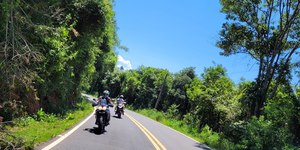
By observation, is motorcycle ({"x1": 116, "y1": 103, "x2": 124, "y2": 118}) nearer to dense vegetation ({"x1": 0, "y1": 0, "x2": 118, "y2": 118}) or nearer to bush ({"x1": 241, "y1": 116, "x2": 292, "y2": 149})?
dense vegetation ({"x1": 0, "y1": 0, "x2": 118, "y2": 118})

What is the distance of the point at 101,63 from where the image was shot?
126ft

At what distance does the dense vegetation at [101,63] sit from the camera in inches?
356

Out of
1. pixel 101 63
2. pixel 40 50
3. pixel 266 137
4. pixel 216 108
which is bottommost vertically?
pixel 266 137


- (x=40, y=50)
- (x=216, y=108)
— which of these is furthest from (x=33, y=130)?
(x=216, y=108)

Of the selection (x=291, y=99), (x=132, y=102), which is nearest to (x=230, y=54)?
(x=291, y=99)

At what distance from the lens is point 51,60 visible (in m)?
14.0

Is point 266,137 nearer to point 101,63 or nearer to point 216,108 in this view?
point 216,108

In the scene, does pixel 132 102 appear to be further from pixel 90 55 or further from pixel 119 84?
pixel 90 55

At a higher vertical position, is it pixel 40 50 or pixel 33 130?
pixel 40 50

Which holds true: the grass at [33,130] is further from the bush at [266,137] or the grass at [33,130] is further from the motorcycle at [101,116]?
the bush at [266,137]

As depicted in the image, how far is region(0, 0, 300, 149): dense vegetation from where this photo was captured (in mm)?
9031

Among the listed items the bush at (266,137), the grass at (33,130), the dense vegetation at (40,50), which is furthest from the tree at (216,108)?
the grass at (33,130)

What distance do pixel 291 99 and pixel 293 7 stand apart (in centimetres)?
769

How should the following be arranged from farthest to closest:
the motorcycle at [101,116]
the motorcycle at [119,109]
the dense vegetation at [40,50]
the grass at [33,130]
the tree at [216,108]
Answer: the tree at [216,108], the motorcycle at [119,109], the motorcycle at [101,116], the dense vegetation at [40,50], the grass at [33,130]
